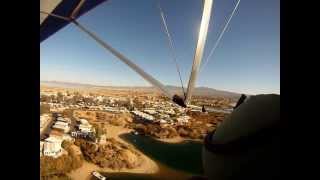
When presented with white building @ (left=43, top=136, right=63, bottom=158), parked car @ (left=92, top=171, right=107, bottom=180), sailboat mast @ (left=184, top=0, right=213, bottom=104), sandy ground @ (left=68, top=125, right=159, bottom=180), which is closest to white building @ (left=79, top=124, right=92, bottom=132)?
sandy ground @ (left=68, top=125, right=159, bottom=180)

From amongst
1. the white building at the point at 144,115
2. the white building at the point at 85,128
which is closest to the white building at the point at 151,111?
the white building at the point at 144,115

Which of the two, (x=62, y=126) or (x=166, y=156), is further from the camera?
(x=166, y=156)

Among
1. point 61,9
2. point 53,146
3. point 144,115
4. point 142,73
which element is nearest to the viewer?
point 142,73

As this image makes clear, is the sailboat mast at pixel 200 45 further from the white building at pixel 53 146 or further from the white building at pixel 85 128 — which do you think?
the white building at pixel 85 128

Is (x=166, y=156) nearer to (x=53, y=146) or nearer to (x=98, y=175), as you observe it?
(x=98, y=175)

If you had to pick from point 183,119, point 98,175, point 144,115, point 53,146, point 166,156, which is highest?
point 144,115

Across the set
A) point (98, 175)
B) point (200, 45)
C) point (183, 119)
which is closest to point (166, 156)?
point (183, 119)
